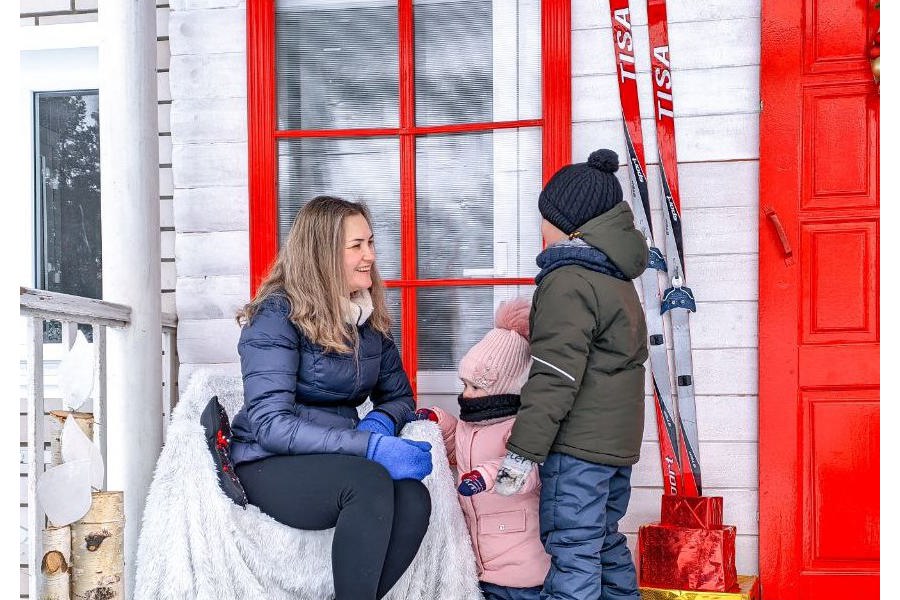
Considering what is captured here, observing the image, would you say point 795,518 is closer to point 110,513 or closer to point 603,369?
point 603,369

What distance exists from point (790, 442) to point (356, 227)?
69.8 inches

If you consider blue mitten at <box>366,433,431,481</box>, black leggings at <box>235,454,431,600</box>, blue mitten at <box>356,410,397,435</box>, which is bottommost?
black leggings at <box>235,454,431,600</box>

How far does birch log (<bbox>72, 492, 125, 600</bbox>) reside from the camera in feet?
8.82

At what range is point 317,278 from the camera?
2.80m

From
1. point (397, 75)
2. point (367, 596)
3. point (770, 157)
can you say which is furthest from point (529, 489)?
point (397, 75)

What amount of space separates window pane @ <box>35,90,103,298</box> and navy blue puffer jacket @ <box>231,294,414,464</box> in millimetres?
1549

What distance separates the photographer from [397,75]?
3.69 m

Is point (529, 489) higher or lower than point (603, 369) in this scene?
lower

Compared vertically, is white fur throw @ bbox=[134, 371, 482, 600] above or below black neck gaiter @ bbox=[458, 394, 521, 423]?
below

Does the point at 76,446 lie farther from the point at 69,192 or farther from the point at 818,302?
the point at 818,302

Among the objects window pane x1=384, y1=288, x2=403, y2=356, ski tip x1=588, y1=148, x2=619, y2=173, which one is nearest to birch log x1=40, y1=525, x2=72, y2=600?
window pane x1=384, y1=288, x2=403, y2=356

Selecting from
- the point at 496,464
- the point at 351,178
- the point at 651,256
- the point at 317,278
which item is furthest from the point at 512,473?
the point at 351,178

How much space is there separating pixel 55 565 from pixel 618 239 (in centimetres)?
191

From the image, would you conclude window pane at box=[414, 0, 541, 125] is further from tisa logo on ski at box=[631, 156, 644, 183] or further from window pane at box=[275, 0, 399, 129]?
tisa logo on ski at box=[631, 156, 644, 183]
